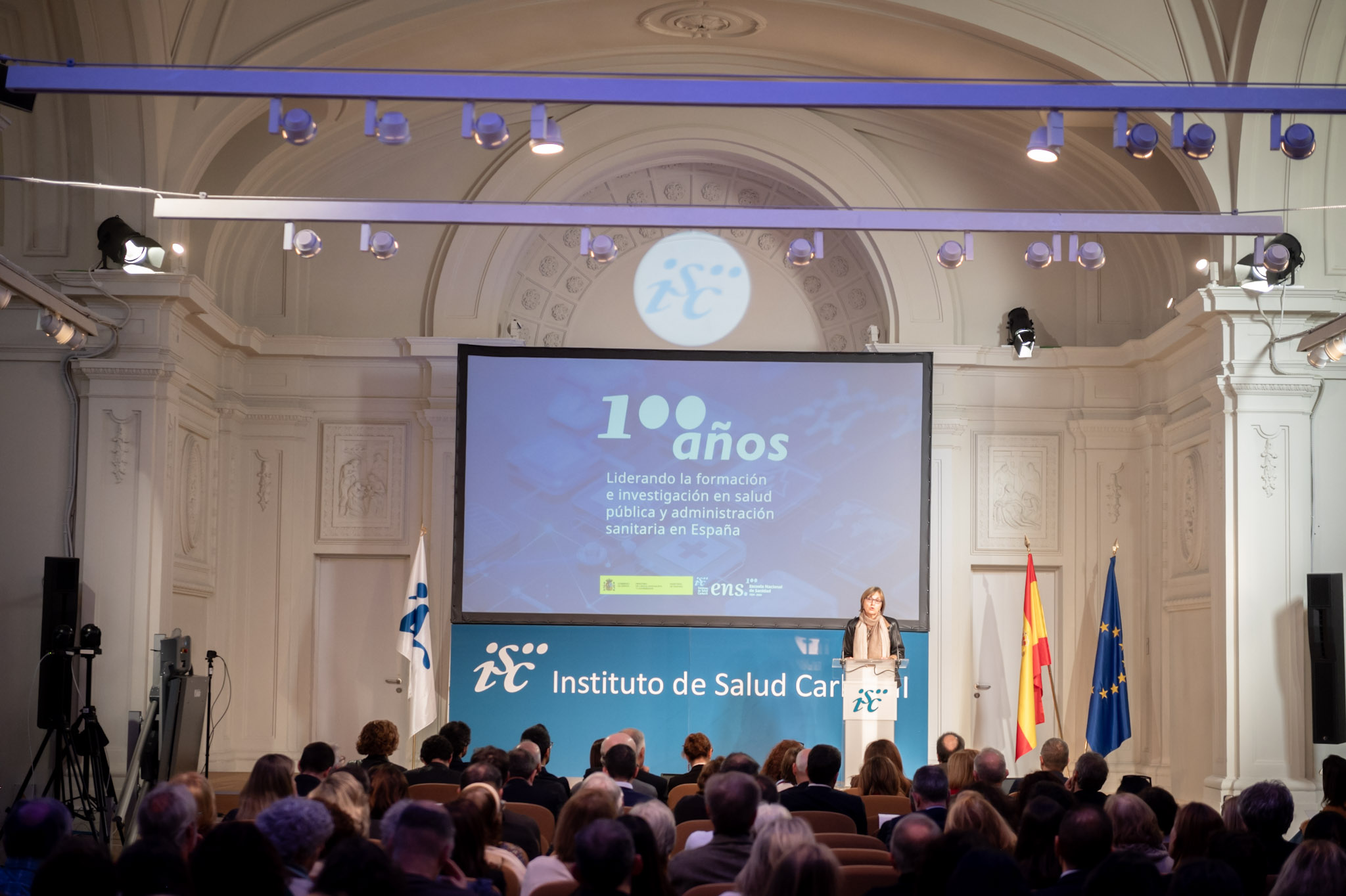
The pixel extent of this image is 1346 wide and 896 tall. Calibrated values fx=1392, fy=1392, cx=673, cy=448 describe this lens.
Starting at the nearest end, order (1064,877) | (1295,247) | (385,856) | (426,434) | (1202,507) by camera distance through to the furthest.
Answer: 1. (385,856)
2. (1064,877)
3. (1295,247)
4. (1202,507)
5. (426,434)

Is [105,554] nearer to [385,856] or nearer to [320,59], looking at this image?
[320,59]

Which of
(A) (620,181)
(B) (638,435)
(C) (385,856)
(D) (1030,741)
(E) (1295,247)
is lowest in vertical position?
(D) (1030,741)

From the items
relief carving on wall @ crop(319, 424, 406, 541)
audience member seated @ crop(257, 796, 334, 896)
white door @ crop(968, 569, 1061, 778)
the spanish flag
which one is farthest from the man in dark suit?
relief carving on wall @ crop(319, 424, 406, 541)

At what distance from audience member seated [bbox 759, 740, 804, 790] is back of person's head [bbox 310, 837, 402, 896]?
150 inches

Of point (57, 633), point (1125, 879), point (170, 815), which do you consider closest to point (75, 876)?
point (170, 815)

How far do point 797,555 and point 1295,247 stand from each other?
4.32 metres

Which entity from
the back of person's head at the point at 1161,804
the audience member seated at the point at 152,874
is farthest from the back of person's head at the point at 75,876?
the back of person's head at the point at 1161,804

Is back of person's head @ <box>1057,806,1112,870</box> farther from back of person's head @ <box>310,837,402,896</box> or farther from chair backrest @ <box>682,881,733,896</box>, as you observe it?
Answer: back of person's head @ <box>310,837,402,896</box>

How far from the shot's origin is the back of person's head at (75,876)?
292cm

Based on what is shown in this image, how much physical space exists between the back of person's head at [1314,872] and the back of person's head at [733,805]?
4.88ft

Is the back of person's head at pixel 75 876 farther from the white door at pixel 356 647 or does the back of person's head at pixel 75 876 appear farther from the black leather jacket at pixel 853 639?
the white door at pixel 356 647

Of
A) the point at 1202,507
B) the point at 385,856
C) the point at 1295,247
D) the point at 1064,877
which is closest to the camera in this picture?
the point at 385,856

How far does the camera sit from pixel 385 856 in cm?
313

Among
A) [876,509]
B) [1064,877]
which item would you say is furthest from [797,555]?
[1064,877]
